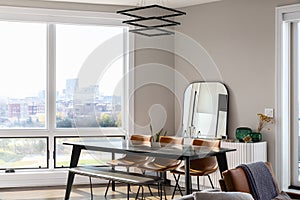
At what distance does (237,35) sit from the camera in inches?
251

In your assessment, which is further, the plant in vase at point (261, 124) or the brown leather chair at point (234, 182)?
the plant in vase at point (261, 124)

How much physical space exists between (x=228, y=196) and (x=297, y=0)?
3719mm

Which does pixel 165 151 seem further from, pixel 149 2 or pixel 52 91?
pixel 149 2

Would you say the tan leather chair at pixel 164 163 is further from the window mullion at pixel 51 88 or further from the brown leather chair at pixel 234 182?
the brown leather chair at pixel 234 182

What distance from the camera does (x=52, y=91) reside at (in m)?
6.79

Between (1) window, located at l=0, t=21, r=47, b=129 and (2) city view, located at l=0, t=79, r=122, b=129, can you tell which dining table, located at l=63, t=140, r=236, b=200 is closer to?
(2) city view, located at l=0, t=79, r=122, b=129

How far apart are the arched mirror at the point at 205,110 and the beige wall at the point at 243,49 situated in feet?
0.36

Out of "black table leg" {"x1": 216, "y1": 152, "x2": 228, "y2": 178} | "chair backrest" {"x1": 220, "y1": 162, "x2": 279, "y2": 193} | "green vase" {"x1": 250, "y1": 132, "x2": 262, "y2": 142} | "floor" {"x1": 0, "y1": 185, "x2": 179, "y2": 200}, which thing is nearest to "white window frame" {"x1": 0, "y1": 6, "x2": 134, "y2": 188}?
"floor" {"x1": 0, "y1": 185, "x2": 179, "y2": 200}

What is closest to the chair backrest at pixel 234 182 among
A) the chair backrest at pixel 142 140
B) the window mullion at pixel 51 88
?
the chair backrest at pixel 142 140

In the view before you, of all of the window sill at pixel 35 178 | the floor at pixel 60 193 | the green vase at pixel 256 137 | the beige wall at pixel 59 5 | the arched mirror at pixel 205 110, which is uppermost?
the beige wall at pixel 59 5

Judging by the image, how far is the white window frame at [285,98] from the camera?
19.2 ft

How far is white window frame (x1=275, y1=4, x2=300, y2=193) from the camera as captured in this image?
5848mm

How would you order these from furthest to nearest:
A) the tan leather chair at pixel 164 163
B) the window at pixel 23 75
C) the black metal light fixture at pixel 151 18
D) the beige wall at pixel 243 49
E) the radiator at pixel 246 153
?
the window at pixel 23 75 → the beige wall at pixel 243 49 → the tan leather chair at pixel 164 163 → the radiator at pixel 246 153 → the black metal light fixture at pixel 151 18

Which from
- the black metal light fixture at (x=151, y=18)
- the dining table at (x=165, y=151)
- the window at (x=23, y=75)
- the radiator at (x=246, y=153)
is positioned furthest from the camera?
the window at (x=23, y=75)
